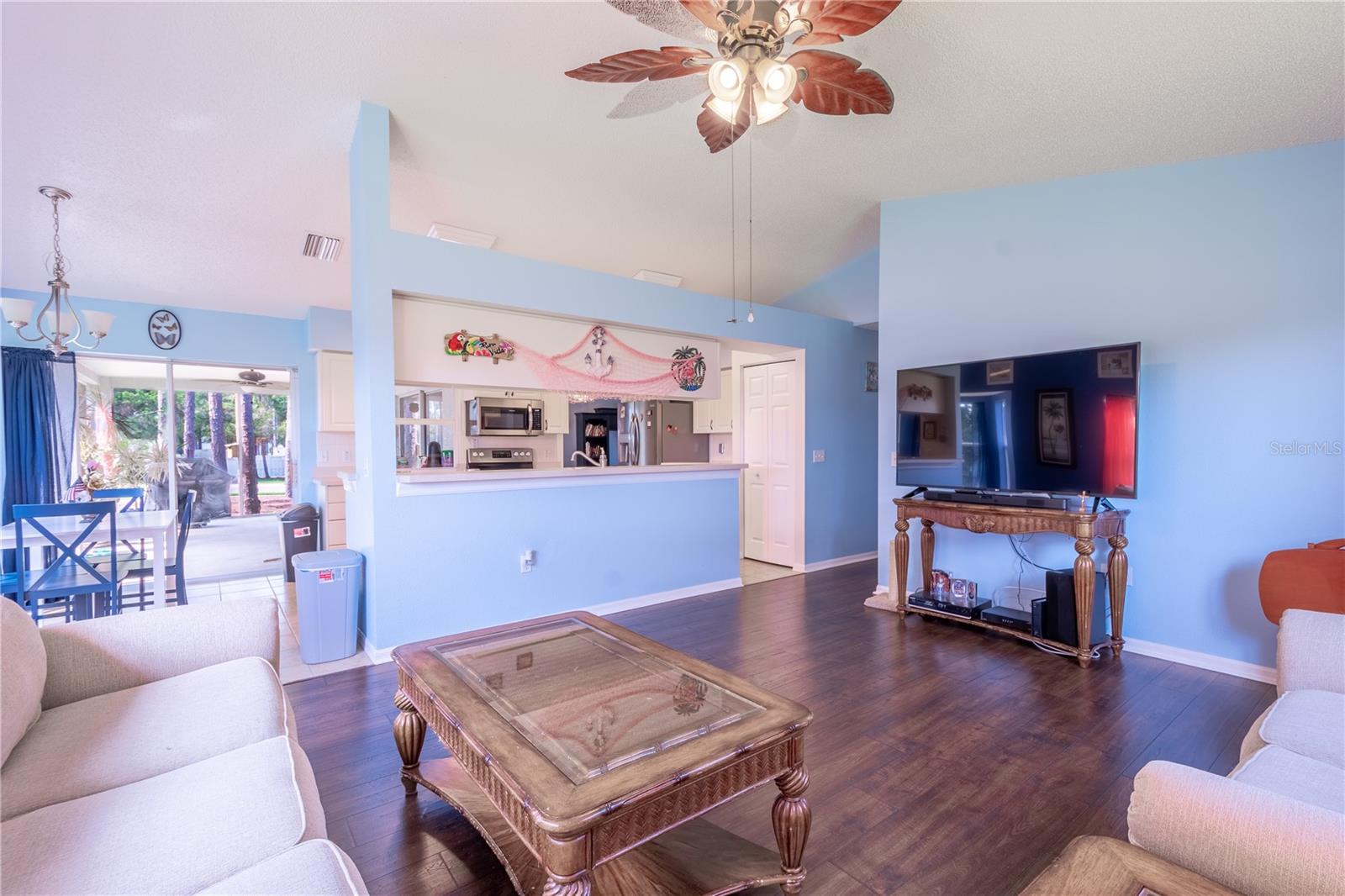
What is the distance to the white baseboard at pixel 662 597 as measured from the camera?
4079mm

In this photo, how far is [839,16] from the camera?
1.80 m

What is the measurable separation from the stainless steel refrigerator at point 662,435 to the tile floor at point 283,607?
10.9ft

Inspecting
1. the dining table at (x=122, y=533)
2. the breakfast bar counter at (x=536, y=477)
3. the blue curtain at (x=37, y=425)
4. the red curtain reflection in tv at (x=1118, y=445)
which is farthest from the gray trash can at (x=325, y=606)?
the red curtain reflection in tv at (x=1118, y=445)

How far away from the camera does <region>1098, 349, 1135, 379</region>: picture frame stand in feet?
9.87

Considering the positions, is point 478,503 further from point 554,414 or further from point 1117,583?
point 1117,583

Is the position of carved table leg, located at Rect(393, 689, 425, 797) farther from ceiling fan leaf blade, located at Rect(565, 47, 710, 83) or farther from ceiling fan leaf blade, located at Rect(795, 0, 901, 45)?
ceiling fan leaf blade, located at Rect(795, 0, 901, 45)

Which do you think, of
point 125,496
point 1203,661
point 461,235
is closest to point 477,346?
point 461,235

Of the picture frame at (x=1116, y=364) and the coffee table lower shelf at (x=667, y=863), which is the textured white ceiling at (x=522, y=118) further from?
the coffee table lower shelf at (x=667, y=863)

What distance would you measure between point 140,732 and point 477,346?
2.65 m

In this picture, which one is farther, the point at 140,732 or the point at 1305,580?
the point at 1305,580

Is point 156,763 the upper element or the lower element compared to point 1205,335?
lower

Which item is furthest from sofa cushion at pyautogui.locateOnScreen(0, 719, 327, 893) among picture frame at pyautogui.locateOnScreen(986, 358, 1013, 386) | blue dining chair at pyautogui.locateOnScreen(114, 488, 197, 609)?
picture frame at pyautogui.locateOnScreen(986, 358, 1013, 386)

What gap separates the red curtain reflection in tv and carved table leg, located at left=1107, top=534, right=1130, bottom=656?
0.38 meters

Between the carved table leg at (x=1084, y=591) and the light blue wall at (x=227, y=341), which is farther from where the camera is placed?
the light blue wall at (x=227, y=341)
